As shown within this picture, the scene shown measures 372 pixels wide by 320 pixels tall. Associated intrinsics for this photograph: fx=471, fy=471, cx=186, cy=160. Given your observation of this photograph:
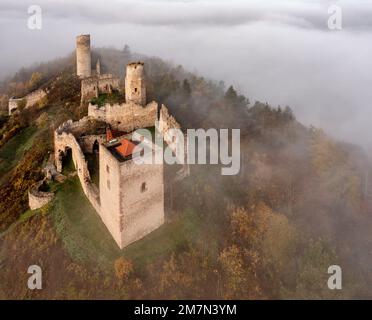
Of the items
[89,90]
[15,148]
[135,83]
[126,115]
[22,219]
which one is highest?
[135,83]

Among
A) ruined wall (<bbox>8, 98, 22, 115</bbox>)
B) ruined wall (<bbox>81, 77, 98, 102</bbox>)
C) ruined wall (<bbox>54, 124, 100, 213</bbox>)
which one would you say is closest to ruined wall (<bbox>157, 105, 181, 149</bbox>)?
ruined wall (<bbox>54, 124, 100, 213</bbox>)

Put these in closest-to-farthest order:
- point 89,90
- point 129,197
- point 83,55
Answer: point 129,197
point 89,90
point 83,55

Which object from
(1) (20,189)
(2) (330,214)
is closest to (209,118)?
(2) (330,214)

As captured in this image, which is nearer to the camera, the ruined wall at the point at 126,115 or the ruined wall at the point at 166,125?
the ruined wall at the point at 166,125

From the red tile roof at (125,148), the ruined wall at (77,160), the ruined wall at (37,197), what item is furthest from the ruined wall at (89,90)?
the red tile roof at (125,148)

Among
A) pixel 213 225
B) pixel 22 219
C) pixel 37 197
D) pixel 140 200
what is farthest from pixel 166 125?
pixel 22 219

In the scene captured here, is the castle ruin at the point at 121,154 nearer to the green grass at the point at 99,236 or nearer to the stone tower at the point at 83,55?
the green grass at the point at 99,236

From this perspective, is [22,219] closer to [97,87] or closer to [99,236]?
[99,236]
